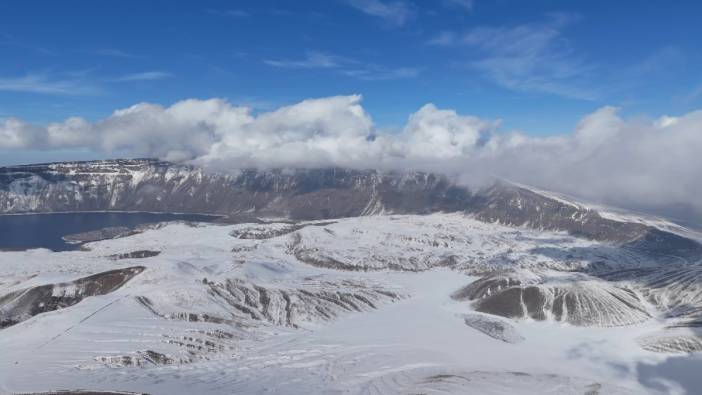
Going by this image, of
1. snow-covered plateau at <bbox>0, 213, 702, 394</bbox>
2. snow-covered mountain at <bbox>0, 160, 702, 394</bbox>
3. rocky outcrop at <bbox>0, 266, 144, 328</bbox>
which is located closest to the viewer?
snow-covered plateau at <bbox>0, 213, 702, 394</bbox>

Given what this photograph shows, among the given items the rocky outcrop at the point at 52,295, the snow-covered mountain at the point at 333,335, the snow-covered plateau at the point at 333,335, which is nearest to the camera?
the snow-covered plateau at the point at 333,335

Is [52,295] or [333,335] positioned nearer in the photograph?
[333,335]

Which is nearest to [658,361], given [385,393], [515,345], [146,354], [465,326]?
[515,345]

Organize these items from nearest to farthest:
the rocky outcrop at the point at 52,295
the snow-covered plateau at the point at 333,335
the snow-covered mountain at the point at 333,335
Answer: the snow-covered plateau at the point at 333,335 → the snow-covered mountain at the point at 333,335 → the rocky outcrop at the point at 52,295

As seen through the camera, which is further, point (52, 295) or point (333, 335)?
point (52, 295)

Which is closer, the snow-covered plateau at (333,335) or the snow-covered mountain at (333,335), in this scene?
the snow-covered plateau at (333,335)

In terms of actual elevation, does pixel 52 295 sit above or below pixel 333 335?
above

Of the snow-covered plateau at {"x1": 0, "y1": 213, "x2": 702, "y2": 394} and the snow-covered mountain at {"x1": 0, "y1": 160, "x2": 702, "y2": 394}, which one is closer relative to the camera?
the snow-covered plateau at {"x1": 0, "y1": 213, "x2": 702, "y2": 394}

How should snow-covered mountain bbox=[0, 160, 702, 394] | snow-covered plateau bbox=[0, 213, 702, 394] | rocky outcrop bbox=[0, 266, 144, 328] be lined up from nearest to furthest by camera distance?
snow-covered plateau bbox=[0, 213, 702, 394] → snow-covered mountain bbox=[0, 160, 702, 394] → rocky outcrop bbox=[0, 266, 144, 328]

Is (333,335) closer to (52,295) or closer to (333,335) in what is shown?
(333,335)

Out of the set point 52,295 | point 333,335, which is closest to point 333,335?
point 333,335

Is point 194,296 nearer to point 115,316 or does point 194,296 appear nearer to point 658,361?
point 115,316
